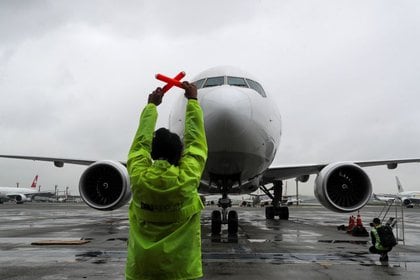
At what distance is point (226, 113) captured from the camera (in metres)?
6.92

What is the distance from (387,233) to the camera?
6301 millimetres

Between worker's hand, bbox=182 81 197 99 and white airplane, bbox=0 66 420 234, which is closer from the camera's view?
worker's hand, bbox=182 81 197 99

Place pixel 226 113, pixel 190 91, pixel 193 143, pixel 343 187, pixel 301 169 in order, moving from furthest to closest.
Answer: pixel 301 169 → pixel 343 187 → pixel 226 113 → pixel 190 91 → pixel 193 143

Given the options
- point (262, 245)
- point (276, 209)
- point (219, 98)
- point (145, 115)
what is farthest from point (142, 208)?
point (276, 209)

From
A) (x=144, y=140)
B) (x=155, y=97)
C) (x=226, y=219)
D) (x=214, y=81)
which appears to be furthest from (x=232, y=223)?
(x=144, y=140)

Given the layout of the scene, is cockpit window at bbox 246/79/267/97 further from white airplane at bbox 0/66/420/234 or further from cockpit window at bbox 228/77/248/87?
cockpit window at bbox 228/77/248/87

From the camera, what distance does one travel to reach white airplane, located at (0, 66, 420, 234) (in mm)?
7164

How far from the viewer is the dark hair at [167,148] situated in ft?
6.68

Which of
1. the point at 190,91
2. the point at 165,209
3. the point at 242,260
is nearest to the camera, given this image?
the point at 165,209

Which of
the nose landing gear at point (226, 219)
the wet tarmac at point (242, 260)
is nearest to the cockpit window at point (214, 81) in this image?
the nose landing gear at point (226, 219)

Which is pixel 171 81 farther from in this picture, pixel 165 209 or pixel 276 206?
pixel 276 206

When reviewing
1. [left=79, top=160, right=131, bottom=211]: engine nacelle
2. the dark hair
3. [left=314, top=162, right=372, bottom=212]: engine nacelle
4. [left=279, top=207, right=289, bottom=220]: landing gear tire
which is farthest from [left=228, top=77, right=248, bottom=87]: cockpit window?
[left=279, top=207, right=289, bottom=220]: landing gear tire

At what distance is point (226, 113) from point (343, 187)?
4451mm

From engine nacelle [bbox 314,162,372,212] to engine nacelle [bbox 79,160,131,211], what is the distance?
14.9ft
